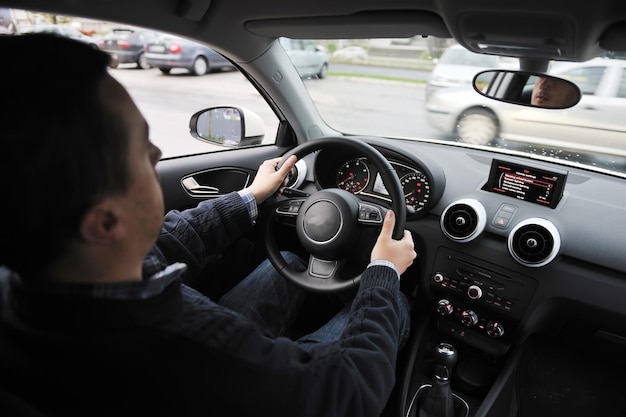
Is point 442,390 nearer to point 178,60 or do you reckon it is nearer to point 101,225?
point 101,225

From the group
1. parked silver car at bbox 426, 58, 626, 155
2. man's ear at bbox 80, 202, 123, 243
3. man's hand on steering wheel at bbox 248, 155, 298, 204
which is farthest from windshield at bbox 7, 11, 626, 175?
man's hand on steering wheel at bbox 248, 155, 298, 204

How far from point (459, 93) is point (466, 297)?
101 inches

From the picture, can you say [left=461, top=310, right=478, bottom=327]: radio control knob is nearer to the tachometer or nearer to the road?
the tachometer

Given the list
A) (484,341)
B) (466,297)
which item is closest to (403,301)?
(466,297)

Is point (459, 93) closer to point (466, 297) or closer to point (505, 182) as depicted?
point (505, 182)

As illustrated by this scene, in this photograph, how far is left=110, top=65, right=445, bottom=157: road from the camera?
2939 millimetres

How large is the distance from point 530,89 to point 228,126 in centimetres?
170

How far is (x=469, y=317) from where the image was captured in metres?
2.21

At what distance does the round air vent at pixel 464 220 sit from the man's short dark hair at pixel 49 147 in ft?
5.28

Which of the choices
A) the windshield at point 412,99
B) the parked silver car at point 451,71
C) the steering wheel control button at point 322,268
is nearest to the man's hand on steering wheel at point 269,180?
the steering wheel control button at point 322,268

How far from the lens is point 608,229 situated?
1.91 meters

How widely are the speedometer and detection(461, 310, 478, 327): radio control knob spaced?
1.83 ft

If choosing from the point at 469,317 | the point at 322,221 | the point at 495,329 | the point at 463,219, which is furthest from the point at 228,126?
the point at 495,329

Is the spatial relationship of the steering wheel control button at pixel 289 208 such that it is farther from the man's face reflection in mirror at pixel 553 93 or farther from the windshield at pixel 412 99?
the man's face reflection in mirror at pixel 553 93
